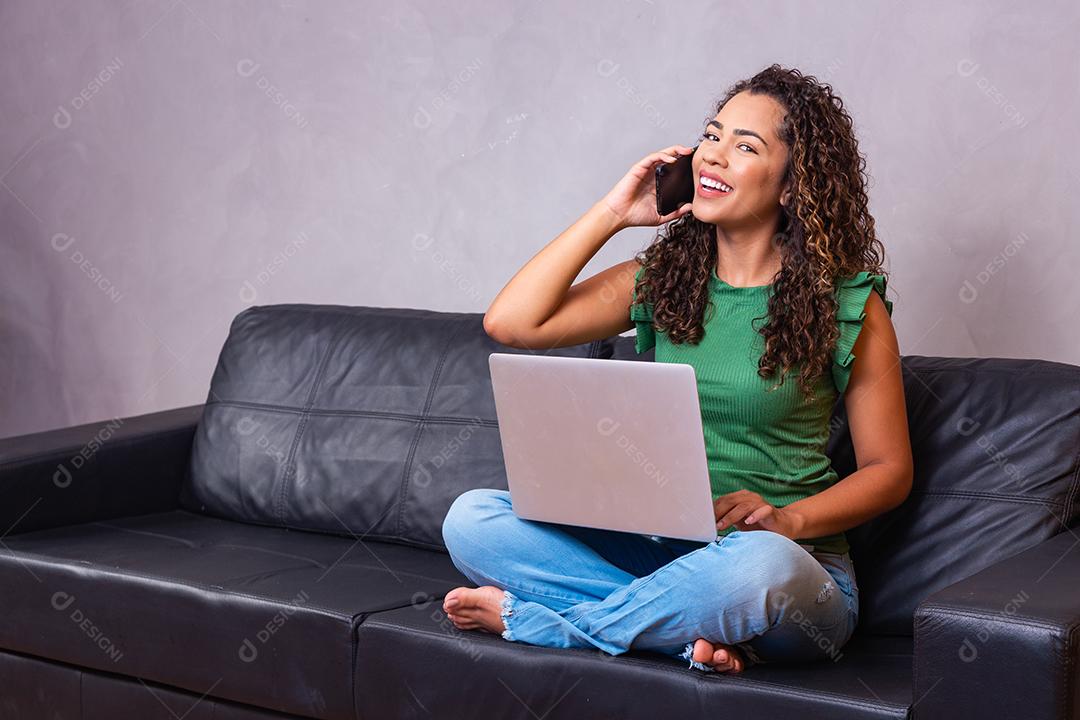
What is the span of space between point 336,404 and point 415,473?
11.6 inches

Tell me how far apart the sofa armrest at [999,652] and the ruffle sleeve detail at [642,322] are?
0.80 m

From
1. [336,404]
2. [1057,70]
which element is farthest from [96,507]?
[1057,70]

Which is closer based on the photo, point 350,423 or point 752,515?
point 752,515

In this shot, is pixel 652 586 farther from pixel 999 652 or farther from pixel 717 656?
pixel 999 652

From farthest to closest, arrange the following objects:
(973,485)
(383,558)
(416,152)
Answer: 1. (416,152)
2. (383,558)
3. (973,485)

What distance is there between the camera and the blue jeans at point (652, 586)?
1.83 metres

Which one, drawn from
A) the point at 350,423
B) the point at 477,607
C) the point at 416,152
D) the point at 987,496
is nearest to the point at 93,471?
the point at 350,423

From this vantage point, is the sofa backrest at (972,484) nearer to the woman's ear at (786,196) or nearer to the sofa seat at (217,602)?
the woman's ear at (786,196)

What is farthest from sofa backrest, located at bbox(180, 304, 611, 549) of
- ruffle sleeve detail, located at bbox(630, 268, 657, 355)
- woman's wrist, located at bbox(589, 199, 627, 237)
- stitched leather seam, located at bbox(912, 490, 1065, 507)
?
stitched leather seam, located at bbox(912, 490, 1065, 507)

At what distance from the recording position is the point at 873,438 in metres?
2.11

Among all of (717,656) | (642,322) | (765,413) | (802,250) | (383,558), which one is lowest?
(383,558)

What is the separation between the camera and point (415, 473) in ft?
9.00

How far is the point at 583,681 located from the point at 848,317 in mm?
697

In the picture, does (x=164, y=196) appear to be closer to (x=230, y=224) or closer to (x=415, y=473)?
(x=230, y=224)
